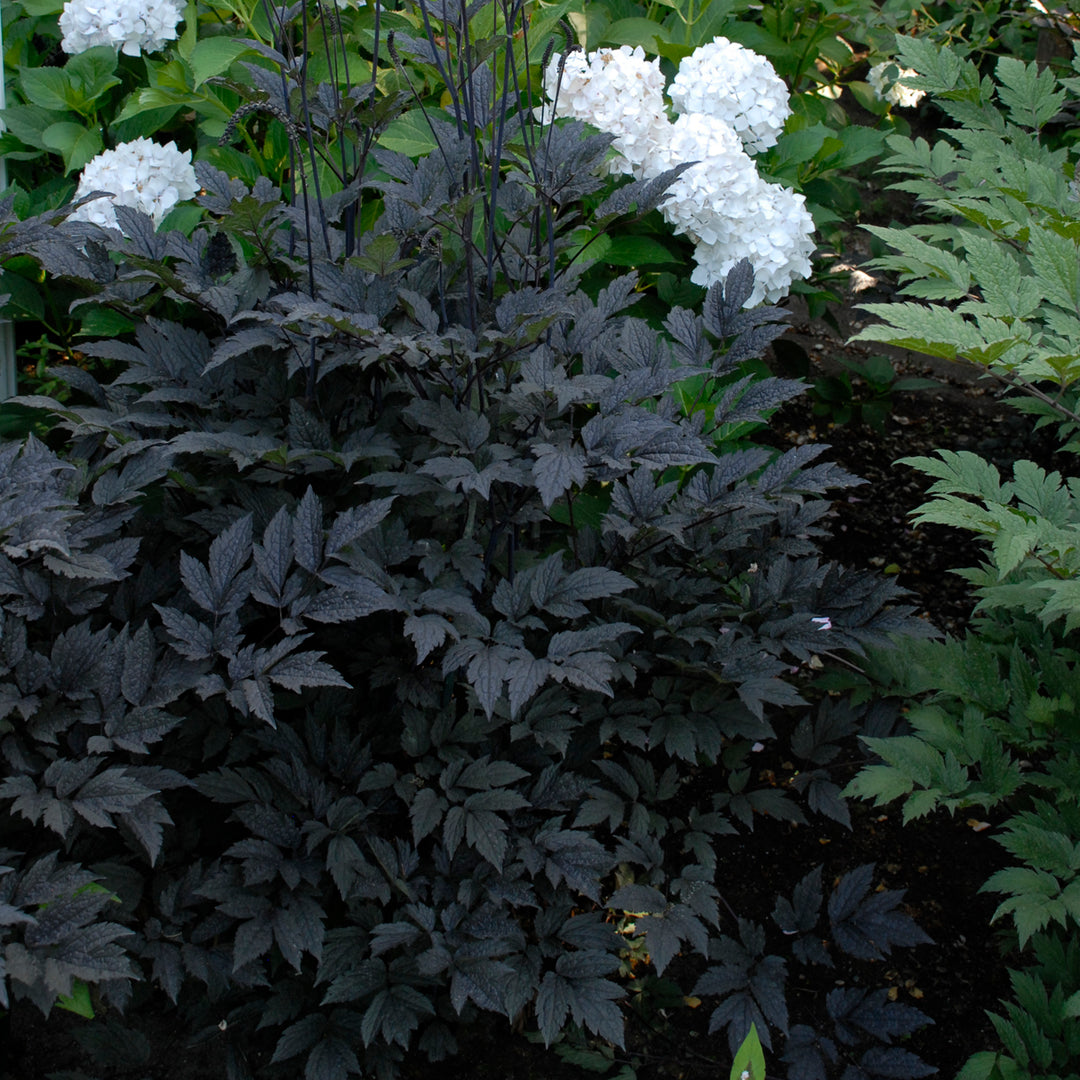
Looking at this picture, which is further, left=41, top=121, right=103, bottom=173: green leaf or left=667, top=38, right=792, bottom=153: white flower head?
left=41, top=121, right=103, bottom=173: green leaf

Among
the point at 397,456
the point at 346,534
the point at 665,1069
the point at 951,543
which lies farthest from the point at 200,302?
the point at 951,543

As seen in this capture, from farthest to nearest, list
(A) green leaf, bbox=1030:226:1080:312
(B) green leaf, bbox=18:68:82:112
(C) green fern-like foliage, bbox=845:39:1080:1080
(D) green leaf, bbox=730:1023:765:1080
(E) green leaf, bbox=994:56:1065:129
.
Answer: (B) green leaf, bbox=18:68:82:112 → (E) green leaf, bbox=994:56:1065:129 → (A) green leaf, bbox=1030:226:1080:312 → (C) green fern-like foliage, bbox=845:39:1080:1080 → (D) green leaf, bbox=730:1023:765:1080

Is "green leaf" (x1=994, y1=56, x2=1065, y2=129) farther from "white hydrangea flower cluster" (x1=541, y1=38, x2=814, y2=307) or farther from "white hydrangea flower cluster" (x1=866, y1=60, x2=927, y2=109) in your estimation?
"white hydrangea flower cluster" (x1=866, y1=60, x2=927, y2=109)

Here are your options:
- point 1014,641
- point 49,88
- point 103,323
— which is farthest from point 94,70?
point 1014,641

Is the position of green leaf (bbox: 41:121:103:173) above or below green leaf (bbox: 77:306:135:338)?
above

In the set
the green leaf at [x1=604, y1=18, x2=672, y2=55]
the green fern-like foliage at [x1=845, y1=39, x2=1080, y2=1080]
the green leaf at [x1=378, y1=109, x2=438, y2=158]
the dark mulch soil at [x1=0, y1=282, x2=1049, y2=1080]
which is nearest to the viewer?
the green fern-like foliage at [x1=845, y1=39, x2=1080, y2=1080]

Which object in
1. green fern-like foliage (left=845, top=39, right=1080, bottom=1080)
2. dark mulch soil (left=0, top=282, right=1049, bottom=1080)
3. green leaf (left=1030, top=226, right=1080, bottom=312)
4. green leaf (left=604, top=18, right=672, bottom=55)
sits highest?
green leaf (left=604, top=18, right=672, bottom=55)

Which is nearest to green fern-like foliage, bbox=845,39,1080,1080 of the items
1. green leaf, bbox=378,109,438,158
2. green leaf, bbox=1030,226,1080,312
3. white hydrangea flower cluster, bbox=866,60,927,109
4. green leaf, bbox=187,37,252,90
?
green leaf, bbox=1030,226,1080,312

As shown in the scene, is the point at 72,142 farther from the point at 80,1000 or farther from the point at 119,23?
the point at 80,1000

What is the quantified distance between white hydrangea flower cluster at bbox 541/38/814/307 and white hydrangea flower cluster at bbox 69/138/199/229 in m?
0.82

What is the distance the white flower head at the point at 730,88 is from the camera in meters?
2.29

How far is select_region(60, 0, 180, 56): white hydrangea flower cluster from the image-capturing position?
7.82ft

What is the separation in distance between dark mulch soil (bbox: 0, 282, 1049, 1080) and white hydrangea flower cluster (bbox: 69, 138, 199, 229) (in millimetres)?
1525

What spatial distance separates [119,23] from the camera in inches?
94.3
